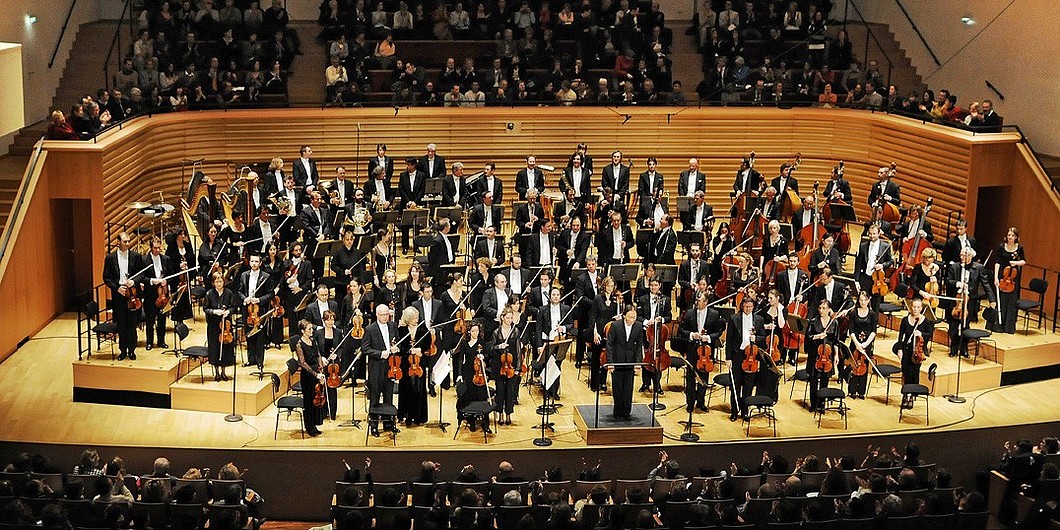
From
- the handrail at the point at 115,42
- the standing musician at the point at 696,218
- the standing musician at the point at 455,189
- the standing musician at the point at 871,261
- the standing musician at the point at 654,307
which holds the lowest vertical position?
the standing musician at the point at 654,307

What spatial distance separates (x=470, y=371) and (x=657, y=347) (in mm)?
1813

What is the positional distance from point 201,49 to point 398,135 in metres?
3.32

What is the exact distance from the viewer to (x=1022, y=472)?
11.4m

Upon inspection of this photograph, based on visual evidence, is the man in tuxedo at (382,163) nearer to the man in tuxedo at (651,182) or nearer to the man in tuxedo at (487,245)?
the man in tuxedo at (487,245)

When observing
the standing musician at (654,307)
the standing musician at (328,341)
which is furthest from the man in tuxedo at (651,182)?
Answer: the standing musician at (328,341)

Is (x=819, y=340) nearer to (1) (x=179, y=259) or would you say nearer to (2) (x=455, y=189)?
(2) (x=455, y=189)

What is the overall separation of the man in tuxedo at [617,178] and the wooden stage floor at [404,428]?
339 cm

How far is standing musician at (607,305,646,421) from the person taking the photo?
40.1ft

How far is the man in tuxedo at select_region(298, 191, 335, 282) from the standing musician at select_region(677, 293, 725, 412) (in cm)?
433

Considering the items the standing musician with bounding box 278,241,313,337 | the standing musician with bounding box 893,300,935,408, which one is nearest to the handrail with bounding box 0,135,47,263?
the standing musician with bounding box 278,241,313,337

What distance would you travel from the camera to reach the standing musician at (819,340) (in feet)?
41.6

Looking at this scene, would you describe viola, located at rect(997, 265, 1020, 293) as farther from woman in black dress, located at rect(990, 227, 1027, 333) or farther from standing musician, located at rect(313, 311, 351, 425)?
standing musician, located at rect(313, 311, 351, 425)

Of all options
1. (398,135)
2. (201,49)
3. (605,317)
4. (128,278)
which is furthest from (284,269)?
(201,49)

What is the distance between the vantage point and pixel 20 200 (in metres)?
14.3
